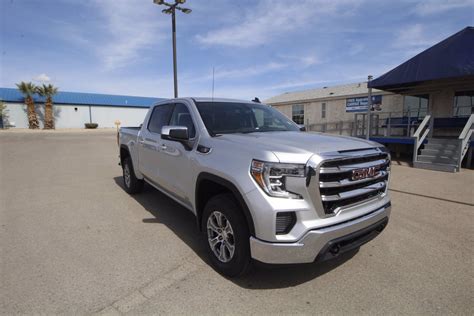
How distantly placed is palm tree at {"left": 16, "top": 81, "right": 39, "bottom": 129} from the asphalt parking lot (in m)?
39.7

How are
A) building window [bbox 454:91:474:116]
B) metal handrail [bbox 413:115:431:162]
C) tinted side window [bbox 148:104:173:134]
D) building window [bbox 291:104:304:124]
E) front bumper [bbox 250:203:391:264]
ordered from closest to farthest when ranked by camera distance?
1. front bumper [bbox 250:203:391:264]
2. tinted side window [bbox 148:104:173:134]
3. metal handrail [bbox 413:115:431:162]
4. building window [bbox 454:91:474:116]
5. building window [bbox 291:104:304:124]

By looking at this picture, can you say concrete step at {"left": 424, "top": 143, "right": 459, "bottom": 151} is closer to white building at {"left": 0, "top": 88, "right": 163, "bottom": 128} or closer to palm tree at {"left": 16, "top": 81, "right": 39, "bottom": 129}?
white building at {"left": 0, "top": 88, "right": 163, "bottom": 128}

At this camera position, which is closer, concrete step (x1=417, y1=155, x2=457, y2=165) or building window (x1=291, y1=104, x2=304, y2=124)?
concrete step (x1=417, y1=155, x2=457, y2=165)

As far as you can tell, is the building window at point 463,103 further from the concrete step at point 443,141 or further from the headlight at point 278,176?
the headlight at point 278,176

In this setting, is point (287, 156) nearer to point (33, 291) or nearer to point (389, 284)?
point (389, 284)

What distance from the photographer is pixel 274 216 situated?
2303 millimetres

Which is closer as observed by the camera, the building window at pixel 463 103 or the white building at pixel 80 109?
the building window at pixel 463 103

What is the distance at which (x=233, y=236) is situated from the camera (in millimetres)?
2674

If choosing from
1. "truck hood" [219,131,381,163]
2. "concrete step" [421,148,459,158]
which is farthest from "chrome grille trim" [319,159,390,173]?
"concrete step" [421,148,459,158]

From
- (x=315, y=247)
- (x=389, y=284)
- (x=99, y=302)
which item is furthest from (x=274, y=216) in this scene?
(x=99, y=302)

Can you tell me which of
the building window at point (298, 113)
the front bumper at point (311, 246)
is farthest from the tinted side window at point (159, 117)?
the building window at point (298, 113)

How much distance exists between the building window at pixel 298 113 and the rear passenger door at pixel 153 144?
19.0 m

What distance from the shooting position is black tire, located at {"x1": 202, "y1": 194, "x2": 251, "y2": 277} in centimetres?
259

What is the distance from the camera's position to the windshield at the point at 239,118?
11.6 ft
